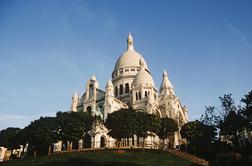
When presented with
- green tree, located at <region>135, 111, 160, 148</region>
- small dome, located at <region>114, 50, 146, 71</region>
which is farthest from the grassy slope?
small dome, located at <region>114, 50, 146, 71</region>

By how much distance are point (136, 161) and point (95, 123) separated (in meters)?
21.4

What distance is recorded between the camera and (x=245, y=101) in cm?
5281

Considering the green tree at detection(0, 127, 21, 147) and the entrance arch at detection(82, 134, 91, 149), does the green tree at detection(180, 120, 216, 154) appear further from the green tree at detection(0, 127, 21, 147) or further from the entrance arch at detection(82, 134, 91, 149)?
the green tree at detection(0, 127, 21, 147)

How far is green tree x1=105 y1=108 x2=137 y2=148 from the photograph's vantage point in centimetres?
5150

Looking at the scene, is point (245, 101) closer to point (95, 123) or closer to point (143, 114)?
point (143, 114)

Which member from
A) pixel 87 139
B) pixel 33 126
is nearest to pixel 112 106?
pixel 87 139

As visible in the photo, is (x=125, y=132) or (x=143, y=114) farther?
(x=143, y=114)

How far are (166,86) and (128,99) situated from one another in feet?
41.5

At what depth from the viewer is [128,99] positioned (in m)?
82.0

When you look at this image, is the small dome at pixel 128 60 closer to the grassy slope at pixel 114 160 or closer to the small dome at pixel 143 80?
the small dome at pixel 143 80

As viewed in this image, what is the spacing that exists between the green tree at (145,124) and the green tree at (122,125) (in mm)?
1229

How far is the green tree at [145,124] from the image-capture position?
2104 inches

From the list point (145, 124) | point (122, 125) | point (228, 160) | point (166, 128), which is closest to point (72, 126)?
point (122, 125)

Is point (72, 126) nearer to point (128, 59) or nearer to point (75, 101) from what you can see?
point (75, 101)
